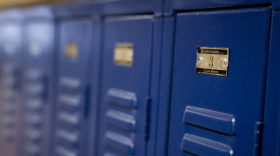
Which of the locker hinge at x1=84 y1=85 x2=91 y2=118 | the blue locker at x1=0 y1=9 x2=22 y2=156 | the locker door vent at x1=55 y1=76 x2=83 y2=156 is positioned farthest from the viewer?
the blue locker at x1=0 y1=9 x2=22 y2=156

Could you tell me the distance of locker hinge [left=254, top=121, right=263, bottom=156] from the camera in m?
1.10

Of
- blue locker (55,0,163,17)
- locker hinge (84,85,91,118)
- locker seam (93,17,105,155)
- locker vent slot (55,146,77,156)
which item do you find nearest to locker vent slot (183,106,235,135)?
blue locker (55,0,163,17)

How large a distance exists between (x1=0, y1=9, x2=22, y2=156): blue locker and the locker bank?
7cm

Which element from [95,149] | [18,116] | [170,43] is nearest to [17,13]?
[18,116]

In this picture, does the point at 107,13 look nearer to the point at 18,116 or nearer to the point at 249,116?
the point at 249,116

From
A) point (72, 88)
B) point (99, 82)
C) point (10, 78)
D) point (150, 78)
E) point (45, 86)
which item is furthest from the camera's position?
point (10, 78)

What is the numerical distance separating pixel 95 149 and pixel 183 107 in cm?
77

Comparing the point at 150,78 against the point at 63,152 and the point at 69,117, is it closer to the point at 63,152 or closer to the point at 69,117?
the point at 69,117

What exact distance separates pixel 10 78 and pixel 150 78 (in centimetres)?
173

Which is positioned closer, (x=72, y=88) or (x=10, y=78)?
(x=72, y=88)

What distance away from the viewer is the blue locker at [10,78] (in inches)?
108

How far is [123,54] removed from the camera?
172cm

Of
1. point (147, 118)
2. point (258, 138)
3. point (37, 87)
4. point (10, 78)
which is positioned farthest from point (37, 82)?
point (258, 138)

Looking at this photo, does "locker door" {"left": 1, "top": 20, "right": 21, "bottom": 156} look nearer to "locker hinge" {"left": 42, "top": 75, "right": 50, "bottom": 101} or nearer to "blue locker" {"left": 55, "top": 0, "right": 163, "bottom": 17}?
"locker hinge" {"left": 42, "top": 75, "right": 50, "bottom": 101}
